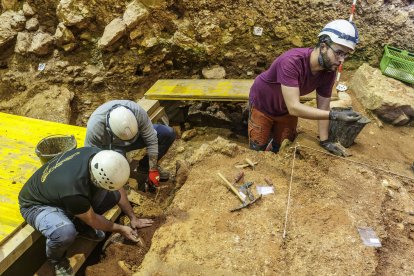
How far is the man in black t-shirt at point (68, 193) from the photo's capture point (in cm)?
269

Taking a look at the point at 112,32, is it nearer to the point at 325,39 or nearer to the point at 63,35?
the point at 63,35

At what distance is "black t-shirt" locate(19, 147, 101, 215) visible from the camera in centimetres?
272

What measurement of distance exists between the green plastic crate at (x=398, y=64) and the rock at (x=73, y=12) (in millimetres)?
5428

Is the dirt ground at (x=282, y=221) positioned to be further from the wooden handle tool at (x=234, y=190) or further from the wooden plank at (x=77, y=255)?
the wooden plank at (x=77, y=255)

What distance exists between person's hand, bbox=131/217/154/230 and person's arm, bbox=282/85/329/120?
1.85 m

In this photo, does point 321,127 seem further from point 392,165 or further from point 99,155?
point 99,155

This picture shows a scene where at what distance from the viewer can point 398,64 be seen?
17.8 ft

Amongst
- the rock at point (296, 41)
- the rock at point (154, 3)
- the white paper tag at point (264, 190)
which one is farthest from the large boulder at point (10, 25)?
the white paper tag at point (264, 190)

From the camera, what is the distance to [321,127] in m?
3.76

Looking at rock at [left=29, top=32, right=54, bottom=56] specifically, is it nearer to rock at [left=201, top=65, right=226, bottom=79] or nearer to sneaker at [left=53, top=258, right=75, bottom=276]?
rock at [left=201, top=65, right=226, bottom=79]

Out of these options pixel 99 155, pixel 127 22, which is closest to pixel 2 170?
pixel 99 155

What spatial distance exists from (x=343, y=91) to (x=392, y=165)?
87.1 inches

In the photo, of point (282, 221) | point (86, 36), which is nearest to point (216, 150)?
point (282, 221)

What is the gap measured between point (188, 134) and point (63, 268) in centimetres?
328
